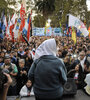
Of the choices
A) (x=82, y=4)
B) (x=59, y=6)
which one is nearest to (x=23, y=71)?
(x=82, y=4)

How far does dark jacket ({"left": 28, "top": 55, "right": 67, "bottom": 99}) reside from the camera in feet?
7.05

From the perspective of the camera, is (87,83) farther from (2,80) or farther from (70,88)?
(2,80)

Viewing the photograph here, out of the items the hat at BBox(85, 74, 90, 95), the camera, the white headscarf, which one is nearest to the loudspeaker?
the hat at BBox(85, 74, 90, 95)

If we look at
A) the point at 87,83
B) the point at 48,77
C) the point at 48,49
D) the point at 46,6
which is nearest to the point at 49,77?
the point at 48,77

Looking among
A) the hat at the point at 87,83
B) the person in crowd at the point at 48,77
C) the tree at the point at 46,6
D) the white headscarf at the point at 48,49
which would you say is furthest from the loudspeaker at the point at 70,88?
the tree at the point at 46,6

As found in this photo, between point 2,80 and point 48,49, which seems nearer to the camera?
point 2,80

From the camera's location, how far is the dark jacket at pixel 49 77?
2.15 meters

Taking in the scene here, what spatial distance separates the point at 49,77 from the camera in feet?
7.06

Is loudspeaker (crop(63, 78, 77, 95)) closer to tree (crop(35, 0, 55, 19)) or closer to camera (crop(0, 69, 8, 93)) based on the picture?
camera (crop(0, 69, 8, 93))

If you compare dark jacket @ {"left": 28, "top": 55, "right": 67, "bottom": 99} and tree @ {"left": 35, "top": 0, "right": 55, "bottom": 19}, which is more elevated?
tree @ {"left": 35, "top": 0, "right": 55, "bottom": 19}

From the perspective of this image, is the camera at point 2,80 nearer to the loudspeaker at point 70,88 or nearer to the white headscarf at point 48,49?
the white headscarf at point 48,49

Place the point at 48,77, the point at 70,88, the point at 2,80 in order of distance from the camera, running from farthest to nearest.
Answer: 1. the point at 70,88
2. the point at 48,77
3. the point at 2,80

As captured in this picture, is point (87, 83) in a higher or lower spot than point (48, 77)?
lower

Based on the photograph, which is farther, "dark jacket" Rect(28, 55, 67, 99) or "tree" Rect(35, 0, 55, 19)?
"tree" Rect(35, 0, 55, 19)
